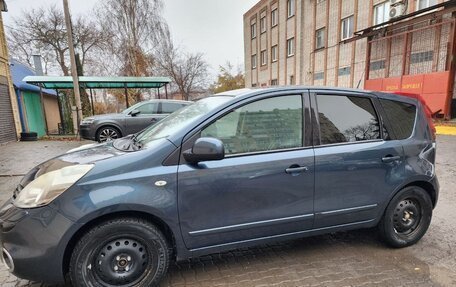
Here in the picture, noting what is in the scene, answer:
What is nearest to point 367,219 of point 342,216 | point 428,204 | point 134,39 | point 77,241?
point 342,216

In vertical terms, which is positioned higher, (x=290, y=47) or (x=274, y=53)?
(x=290, y=47)

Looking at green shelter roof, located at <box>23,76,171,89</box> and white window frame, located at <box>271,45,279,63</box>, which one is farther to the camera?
white window frame, located at <box>271,45,279,63</box>

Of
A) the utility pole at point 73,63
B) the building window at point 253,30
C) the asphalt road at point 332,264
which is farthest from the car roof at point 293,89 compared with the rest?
the building window at point 253,30

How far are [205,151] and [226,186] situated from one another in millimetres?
385

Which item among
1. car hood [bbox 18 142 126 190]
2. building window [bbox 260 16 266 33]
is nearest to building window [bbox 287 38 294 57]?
building window [bbox 260 16 266 33]

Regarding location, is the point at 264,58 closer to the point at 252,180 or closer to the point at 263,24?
the point at 263,24

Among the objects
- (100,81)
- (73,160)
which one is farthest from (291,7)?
(73,160)

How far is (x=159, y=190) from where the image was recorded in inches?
93.2

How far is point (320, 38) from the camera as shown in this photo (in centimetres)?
2281

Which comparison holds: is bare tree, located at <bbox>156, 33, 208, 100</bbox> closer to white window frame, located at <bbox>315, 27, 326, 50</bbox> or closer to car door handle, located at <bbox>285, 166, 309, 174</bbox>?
white window frame, located at <bbox>315, 27, 326, 50</bbox>

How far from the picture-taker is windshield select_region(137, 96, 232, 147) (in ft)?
8.94

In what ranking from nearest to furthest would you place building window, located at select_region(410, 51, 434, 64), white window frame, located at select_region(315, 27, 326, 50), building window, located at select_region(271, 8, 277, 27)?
1. building window, located at select_region(410, 51, 434, 64)
2. white window frame, located at select_region(315, 27, 326, 50)
3. building window, located at select_region(271, 8, 277, 27)

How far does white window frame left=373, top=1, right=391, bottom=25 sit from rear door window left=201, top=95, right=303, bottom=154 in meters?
17.5

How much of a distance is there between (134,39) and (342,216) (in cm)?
2373
